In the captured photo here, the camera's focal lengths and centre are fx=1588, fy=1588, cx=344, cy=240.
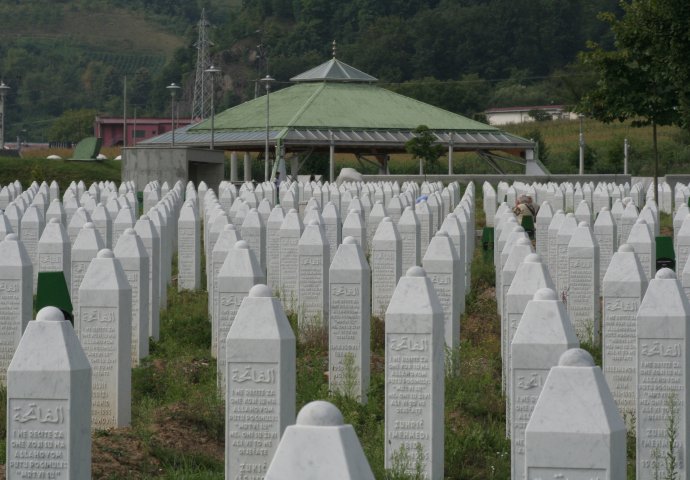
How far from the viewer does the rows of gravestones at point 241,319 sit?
7148mm

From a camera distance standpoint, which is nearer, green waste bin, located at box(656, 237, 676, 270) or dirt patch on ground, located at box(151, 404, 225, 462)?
dirt patch on ground, located at box(151, 404, 225, 462)

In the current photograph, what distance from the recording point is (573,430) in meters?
5.61

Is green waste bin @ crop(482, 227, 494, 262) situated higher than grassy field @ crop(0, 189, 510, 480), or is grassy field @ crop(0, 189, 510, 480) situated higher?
green waste bin @ crop(482, 227, 494, 262)

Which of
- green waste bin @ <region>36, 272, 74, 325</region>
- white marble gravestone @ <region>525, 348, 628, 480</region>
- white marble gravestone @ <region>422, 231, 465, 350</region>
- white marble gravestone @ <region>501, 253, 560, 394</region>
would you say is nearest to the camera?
white marble gravestone @ <region>525, 348, 628, 480</region>

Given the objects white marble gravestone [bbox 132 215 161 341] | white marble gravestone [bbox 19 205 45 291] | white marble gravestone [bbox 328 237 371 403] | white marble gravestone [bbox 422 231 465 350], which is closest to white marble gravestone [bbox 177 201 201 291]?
white marble gravestone [bbox 19 205 45 291]

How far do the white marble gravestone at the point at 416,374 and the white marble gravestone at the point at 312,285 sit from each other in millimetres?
4803

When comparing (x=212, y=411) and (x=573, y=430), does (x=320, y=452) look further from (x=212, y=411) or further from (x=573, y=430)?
(x=212, y=411)

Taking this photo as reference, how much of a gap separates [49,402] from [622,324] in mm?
4856

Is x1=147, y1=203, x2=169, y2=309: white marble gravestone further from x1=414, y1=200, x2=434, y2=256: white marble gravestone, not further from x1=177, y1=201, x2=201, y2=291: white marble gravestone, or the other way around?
x1=414, y1=200, x2=434, y2=256: white marble gravestone

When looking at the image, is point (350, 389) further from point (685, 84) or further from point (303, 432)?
point (685, 84)

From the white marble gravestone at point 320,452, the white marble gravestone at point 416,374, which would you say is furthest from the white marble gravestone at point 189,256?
the white marble gravestone at point 320,452

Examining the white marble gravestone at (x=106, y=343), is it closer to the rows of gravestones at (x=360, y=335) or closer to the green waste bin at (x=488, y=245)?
the rows of gravestones at (x=360, y=335)

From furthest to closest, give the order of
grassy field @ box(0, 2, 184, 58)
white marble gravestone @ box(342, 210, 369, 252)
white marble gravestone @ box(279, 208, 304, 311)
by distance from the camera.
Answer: grassy field @ box(0, 2, 184, 58)
white marble gravestone @ box(342, 210, 369, 252)
white marble gravestone @ box(279, 208, 304, 311)

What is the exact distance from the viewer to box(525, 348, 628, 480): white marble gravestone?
5609 millimetres
